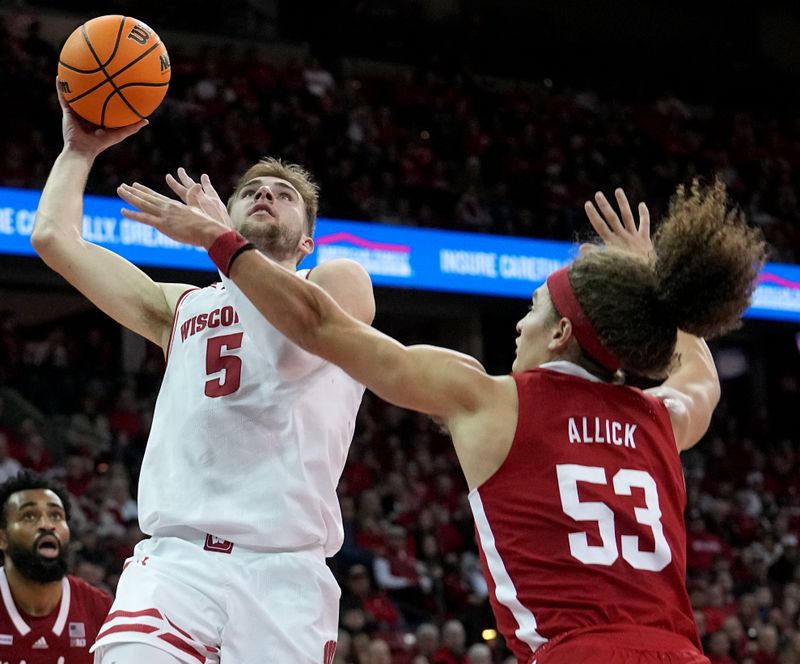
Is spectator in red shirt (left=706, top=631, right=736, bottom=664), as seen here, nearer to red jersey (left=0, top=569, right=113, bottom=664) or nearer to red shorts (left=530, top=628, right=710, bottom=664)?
red jersey (left=0, top=569, right=113, bottom=664)

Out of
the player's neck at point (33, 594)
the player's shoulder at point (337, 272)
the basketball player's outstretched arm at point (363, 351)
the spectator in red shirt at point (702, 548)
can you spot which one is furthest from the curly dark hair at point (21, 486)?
the spectator in red shirt at point (702, 548)

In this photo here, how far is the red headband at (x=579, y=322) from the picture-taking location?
300cm

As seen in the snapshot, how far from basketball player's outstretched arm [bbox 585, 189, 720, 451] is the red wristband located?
3.38 feet

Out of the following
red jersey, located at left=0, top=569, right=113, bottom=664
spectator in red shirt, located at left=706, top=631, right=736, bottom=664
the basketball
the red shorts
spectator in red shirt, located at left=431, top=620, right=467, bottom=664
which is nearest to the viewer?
the red shorts

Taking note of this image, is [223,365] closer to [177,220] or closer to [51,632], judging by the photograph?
[177,220]

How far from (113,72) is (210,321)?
1052mm

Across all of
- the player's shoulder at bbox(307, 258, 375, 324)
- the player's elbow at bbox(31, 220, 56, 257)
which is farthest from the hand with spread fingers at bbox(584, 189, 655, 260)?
the player's elbow at bbox(31, 220, 56, 257)

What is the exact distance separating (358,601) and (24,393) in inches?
198

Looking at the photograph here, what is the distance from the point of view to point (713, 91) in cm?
2309

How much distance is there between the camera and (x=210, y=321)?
3943mm

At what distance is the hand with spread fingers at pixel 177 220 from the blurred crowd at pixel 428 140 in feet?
36.8

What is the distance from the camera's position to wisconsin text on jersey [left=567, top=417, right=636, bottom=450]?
2930 millimetres

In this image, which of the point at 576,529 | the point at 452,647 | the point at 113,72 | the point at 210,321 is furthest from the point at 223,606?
the point at 452,647

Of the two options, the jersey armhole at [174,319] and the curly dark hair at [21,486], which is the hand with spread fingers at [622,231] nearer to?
the jersey armhole at [174,319]
